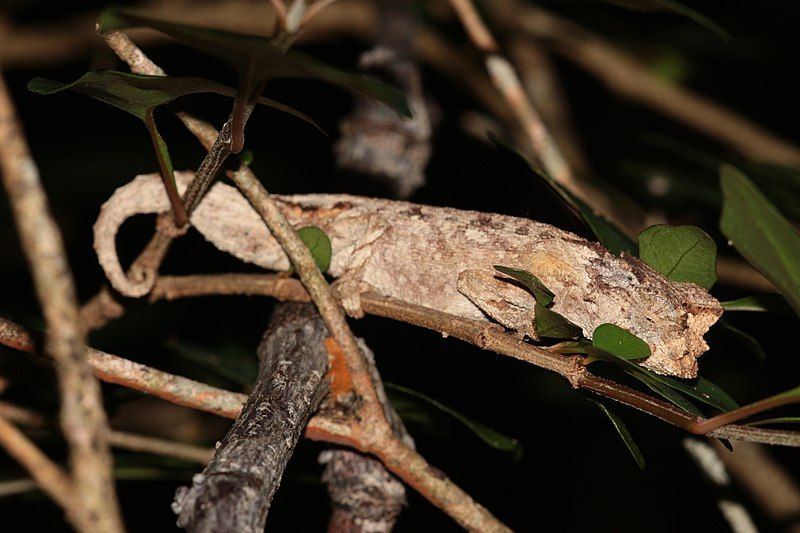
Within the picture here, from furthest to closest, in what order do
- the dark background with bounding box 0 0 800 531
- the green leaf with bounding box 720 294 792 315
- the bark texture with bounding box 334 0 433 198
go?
the dark background with bounding box 0 0 800 531 < the bark texture with bounding box 334 0 433 198 < the green leaf with bounding box 720 294 792 315

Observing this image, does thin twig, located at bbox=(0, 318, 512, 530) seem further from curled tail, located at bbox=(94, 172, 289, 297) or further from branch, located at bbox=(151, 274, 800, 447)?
curled tail, located at bbox=(94, 172, 289, 297)

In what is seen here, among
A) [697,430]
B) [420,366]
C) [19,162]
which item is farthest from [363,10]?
[19,162]

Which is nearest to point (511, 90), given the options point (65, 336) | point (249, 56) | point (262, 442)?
point (249, 56)

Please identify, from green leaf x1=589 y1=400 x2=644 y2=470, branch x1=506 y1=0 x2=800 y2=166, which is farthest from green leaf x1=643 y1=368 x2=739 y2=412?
branch x1=506 y1=0 x2=800 y2=166

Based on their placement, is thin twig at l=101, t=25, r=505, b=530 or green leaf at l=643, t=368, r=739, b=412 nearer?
green leaf at l=643, t=368, r=739, b=412

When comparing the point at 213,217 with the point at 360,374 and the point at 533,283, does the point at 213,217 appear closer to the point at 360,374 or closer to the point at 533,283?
the point at 360,374

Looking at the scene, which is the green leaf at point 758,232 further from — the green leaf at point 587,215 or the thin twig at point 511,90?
the thin twig at point 511,90

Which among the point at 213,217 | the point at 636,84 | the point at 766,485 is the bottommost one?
the point at 766,485
